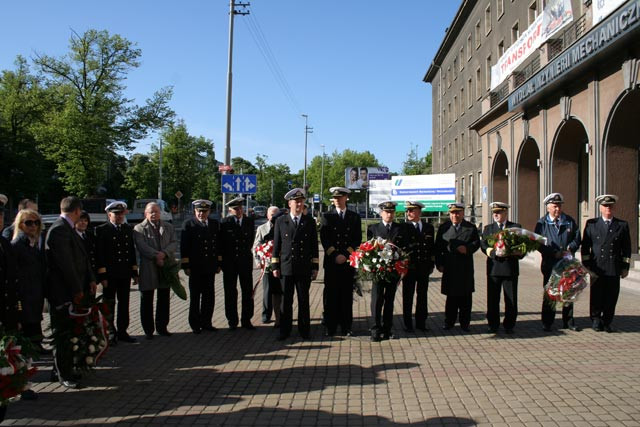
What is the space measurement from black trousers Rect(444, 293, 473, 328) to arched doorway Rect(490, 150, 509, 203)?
64.5 ft

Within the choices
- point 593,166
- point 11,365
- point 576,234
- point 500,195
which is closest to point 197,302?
point 11,365

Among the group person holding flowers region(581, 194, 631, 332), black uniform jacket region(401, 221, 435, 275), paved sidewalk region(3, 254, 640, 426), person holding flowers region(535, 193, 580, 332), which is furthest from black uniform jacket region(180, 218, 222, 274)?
person holding flowers region(581, 194, 631, 332)

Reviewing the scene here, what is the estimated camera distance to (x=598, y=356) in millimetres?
6723

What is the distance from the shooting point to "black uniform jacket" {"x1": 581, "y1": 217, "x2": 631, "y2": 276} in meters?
7.99

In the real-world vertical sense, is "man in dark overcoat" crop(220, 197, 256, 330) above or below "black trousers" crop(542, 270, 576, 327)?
above

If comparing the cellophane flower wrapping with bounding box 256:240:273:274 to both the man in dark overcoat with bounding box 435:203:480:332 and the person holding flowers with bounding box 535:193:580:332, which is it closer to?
the man in dark overcoat with bounding box 435:203:480:332

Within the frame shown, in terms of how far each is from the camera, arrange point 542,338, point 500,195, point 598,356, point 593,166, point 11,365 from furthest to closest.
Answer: point 500,195 → point 593,166 → point 542,338 → point 598,356 → point 11,365

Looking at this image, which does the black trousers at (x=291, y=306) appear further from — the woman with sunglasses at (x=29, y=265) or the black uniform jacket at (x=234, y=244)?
the woman with sunglasses at (x=29, y=265)

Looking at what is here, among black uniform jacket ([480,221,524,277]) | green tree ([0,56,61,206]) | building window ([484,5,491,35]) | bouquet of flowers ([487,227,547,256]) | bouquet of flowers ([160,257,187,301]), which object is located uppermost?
building window ([484,5,491,35])

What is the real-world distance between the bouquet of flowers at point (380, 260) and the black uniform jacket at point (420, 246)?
46cm

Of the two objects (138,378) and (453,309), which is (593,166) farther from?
(138,378)

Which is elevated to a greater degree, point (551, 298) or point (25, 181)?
point (25, 181)

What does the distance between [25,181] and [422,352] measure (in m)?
36.4

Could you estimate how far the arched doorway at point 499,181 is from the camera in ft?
88.5
